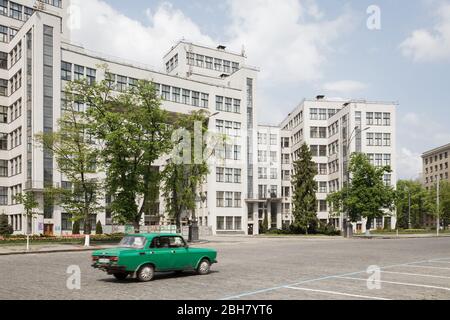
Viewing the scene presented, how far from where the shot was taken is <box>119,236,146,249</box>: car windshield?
16.0 metres

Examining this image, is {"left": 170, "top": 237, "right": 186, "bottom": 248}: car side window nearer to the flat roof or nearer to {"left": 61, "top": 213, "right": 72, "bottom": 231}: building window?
{"left": 61, "top": 213, "right": 72, "bottom": 231}: building window

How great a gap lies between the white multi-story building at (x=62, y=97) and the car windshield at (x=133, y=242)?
3357 cm

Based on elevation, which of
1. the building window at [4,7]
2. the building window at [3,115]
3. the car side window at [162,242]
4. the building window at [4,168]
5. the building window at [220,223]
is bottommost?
the building window at [220,223]

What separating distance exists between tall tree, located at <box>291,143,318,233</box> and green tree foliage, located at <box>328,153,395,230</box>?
11099 mm

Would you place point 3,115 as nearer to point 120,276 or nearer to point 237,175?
point 237,175

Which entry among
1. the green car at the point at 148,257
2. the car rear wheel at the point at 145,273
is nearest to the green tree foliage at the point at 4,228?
the green car at the point at 148,257

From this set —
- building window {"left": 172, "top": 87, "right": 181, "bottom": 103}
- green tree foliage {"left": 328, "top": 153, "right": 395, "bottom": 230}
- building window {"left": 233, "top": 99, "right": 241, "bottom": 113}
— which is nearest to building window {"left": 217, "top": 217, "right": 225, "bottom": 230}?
building window {"left": 233, "top": 99, "right": 241, "bottom": 113}

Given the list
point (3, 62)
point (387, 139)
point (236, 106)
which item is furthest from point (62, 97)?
point (387, 139)

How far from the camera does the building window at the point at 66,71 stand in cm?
6317

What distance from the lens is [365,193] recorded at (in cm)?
5981

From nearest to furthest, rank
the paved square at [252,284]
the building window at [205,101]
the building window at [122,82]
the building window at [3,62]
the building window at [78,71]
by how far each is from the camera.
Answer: the paved square at [252,284], the building window at [78,71], the building window at [3,62], the building window at [122,82], the building window at [205,101]

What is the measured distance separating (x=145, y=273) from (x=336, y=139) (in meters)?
84.1

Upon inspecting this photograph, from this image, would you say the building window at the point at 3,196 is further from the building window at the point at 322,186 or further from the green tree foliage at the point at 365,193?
the building window at the point at 322,186
